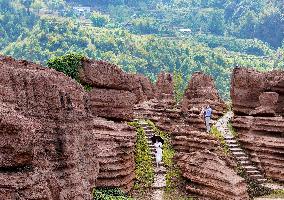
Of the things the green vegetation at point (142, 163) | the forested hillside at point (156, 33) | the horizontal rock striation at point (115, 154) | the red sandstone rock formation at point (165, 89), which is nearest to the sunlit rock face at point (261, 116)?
the green vegetation at point (142, 163)

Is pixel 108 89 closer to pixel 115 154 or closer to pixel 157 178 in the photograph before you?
pixel 115 154

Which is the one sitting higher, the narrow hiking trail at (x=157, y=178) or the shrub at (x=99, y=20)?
the shrub at (x=99, y=20)

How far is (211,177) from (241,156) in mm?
5109

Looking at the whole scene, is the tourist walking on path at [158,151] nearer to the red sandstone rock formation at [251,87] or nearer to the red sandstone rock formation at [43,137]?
the red sandstone rock formation at [251,87]

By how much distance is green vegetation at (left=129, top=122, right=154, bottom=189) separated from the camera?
26.1 metres

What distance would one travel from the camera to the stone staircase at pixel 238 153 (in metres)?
27.6

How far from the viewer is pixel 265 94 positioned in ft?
99.7

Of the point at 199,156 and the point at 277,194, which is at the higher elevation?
the point at 199,156

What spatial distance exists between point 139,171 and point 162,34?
12173 cm

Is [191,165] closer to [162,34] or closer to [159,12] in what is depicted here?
[162,34]

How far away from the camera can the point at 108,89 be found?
87.2 feet

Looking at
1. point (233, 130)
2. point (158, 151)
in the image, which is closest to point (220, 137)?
point (233, 130)

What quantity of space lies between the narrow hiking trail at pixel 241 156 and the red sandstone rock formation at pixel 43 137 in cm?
1220

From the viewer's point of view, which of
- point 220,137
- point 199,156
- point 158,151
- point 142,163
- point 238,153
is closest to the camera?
point 199,156
